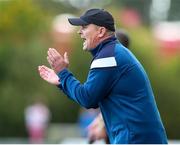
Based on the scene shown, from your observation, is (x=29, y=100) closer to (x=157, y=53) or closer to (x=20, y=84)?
(x=20, y=84)

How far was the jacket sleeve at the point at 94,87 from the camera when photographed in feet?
26.4

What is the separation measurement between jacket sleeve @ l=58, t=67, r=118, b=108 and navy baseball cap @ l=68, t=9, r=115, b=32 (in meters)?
0.42

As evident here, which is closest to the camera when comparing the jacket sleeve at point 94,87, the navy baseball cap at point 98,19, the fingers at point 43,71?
the jacket sleeve at point 94,87

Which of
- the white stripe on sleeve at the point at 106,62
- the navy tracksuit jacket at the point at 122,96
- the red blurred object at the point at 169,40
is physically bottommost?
the red blurred object at the point at 169,40

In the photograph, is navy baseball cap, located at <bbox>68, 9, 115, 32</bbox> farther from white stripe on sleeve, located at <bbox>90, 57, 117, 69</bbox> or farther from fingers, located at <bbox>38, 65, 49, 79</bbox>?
fingers, located at <bbox>38, 65, 49, 79</bbox>

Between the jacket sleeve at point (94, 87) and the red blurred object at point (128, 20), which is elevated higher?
the jacket sleeve at point (94, 87)

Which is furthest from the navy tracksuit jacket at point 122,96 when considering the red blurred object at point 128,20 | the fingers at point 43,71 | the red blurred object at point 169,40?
the red blurred object at point 169,40

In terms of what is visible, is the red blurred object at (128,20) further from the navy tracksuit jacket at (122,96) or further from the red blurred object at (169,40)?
the navy tracksuit jacket at (122,96)

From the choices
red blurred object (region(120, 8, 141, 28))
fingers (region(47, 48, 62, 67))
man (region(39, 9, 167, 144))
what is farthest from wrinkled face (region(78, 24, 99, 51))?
red blurred object (region(120, 8, 141, 28))

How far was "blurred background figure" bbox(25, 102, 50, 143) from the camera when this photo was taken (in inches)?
1132

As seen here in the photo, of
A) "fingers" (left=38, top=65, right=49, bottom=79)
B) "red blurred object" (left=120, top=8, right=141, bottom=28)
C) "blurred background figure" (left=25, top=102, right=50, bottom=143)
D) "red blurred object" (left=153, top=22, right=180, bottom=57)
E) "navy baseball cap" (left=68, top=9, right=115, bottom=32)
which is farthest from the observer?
"red blurred object" (left=153, top=22, right=180, bottom=57)

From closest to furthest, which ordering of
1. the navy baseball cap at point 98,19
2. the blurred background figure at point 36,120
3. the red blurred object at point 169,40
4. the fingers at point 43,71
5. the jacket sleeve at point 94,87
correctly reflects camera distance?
the jacket sleeve at point 94,87, the navy baseball cap at point 98,19, the fingers at point 43,71, the blurred background figure at point 36,120, the red blurred object at point 169,40

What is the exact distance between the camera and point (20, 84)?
99.1ft

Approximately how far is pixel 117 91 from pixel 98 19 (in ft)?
2.17
